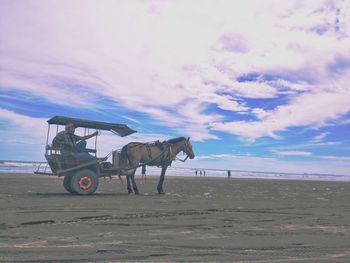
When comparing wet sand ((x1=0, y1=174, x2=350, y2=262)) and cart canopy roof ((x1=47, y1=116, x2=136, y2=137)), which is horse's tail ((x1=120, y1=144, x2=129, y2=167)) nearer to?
cart canopy roof ((x1=47, y1=116, x2=136, y2=137))

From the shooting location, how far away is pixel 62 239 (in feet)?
21.1

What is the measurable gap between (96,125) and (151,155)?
238 centimetres

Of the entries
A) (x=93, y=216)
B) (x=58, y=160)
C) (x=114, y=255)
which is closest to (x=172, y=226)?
(x=93, y=216)

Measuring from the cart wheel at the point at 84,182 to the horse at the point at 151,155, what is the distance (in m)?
1.33

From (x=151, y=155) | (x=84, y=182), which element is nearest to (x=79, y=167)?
(x=84, y=182)

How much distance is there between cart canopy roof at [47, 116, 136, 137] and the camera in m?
15.7

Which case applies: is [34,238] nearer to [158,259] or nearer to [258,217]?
[158,259]

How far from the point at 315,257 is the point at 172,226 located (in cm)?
303

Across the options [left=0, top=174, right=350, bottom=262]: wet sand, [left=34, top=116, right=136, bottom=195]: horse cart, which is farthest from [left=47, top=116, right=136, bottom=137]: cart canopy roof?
[left=0, top=174, right=350, bottom=262]: wet sand

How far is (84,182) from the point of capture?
15.7 meters

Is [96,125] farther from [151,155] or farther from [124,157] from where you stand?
[151,155]

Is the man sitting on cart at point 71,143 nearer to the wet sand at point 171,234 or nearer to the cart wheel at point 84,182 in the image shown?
the cart wheel at point 84,182

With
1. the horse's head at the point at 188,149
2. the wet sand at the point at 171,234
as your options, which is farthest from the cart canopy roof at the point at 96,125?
the wet sand at the point at 171,234

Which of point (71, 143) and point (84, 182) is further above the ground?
point (71, 143)
